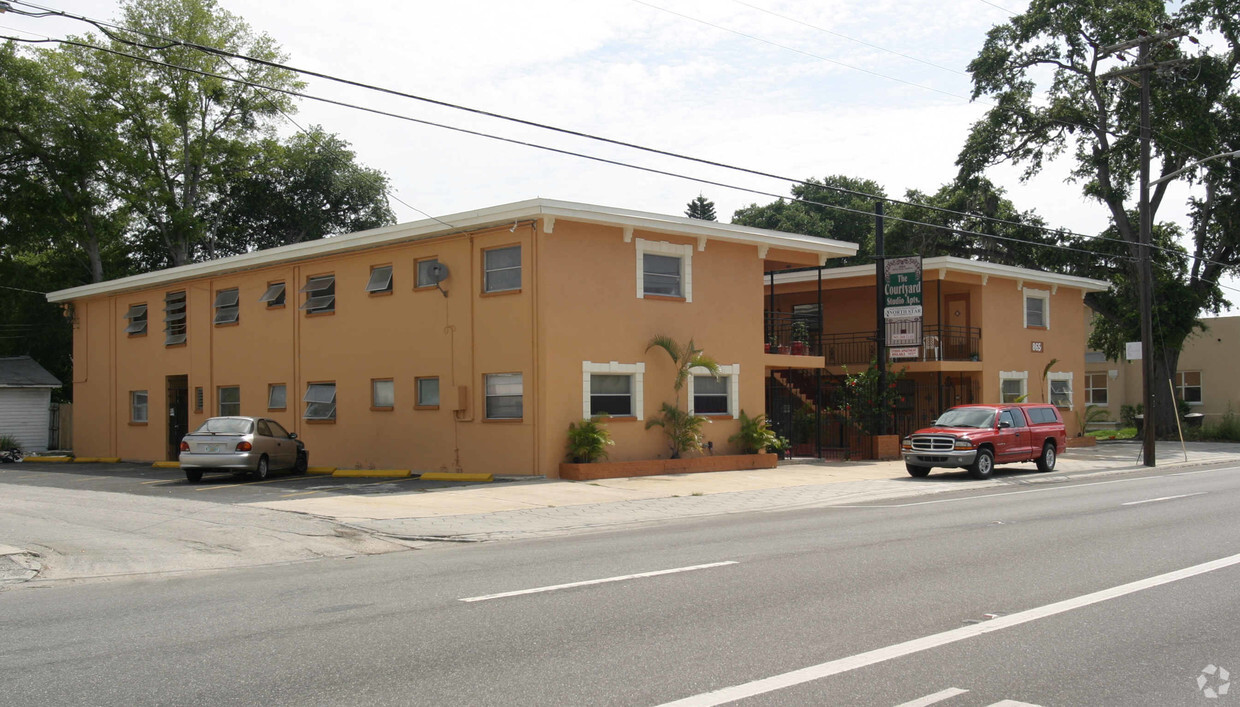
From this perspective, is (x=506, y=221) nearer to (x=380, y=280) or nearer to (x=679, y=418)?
(x=380, y=280)

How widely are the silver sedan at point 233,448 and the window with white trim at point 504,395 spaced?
16.7 ft

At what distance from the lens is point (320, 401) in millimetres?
27016

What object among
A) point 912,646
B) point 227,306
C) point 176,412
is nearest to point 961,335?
point 227,306

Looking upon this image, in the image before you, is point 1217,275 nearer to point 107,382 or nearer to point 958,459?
point 958,459

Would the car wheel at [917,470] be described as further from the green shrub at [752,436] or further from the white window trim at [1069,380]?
the white window trim at [1069,380]

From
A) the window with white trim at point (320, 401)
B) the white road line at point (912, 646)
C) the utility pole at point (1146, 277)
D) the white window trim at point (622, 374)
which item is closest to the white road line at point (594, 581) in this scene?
the white road line at point (912, 646)

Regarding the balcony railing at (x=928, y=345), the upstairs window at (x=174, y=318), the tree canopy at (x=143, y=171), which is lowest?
the balcony railing at (x=928, y=345)

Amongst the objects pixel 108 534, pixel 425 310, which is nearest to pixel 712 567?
pixel 108 534

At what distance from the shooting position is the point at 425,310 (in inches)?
952

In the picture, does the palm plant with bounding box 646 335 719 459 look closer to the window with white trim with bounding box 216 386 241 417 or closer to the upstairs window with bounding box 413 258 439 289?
the upstairs window with bounding box 413 258 439 289

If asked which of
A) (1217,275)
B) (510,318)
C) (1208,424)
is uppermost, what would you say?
(1217,275)

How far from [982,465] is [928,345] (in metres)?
10.2

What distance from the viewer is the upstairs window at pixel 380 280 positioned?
25.2m

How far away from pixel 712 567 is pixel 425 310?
15376mm
